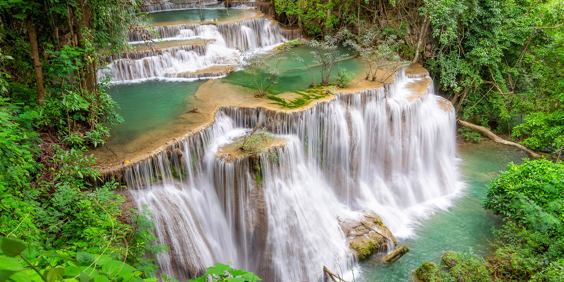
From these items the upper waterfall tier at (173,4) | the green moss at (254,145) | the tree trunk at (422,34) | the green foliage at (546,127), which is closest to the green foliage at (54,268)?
the green moss at (254,145)

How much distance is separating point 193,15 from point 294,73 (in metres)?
8.49

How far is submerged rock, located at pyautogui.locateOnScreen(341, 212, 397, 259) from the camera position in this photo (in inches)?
292

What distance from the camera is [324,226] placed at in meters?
7.75

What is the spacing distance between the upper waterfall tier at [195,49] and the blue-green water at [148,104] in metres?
0.62

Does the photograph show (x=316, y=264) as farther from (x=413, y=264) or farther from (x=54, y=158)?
(x=54, y=158)

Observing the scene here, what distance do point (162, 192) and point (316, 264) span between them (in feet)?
11.8

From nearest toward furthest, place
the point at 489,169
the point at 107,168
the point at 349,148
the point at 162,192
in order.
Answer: the point at 107,168, the point at 162,192, the point at 349,148, the point at 489,169

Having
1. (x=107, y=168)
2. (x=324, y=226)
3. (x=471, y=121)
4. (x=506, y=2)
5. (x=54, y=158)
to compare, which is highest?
(x=506, y=2)

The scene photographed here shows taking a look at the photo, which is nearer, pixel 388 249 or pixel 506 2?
pixel 388 249

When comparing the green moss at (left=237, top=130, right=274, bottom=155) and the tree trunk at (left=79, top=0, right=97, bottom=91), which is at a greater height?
the tree trunk at (left=79, top=0, right=97, bottom=91)

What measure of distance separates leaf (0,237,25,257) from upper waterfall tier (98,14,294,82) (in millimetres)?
8764

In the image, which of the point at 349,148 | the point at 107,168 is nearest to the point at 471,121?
the point at 349,148

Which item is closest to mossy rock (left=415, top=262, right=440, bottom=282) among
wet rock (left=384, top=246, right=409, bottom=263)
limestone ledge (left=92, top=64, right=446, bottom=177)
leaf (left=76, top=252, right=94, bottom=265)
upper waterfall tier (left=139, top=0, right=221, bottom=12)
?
wet rock (left=384, top=246, right=409, bottom=263)

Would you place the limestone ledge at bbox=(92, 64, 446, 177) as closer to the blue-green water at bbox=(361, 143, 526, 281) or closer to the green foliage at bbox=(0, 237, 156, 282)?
the blue-green water at bbox=(361, 143, 526, 281)
